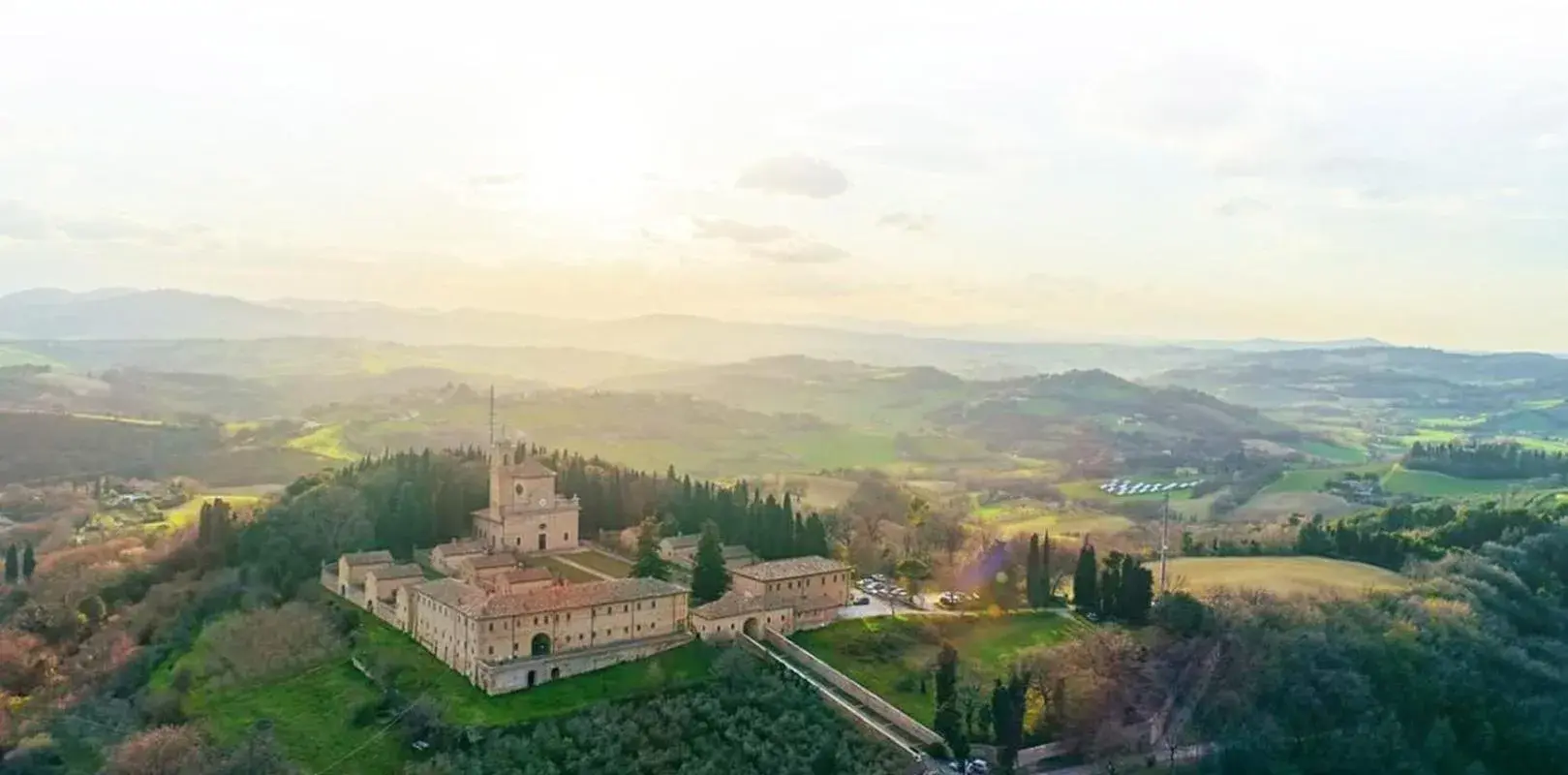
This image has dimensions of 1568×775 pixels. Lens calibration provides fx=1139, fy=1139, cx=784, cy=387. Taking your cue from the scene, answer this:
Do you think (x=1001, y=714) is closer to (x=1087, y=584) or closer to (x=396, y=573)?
(x=1087, y=584)

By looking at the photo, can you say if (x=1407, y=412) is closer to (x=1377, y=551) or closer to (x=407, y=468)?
(x=1377, y=551)

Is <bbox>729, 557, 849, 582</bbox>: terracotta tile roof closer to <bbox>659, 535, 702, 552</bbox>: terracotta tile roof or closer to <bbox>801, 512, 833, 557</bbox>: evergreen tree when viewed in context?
<bbox>801, 512, 833, 557</bbox>: evergreen tree

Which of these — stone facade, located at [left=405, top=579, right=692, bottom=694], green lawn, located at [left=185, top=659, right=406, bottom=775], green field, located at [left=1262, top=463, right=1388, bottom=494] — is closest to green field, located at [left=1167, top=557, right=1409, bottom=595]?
stone facade, located at [left=405, top=579, right=692, bottom=694]

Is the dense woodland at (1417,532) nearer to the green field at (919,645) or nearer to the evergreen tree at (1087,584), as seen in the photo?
the evergreen tree at (1087,584)

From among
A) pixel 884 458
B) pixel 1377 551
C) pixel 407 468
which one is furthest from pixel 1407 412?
pixel 407 468

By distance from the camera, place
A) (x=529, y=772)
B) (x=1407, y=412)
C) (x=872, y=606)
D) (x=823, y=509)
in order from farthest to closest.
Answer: (x=1407, y=412)
(x=823, y=509)
(x=872, y=606)
(x=529, y=772)

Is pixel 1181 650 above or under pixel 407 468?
under

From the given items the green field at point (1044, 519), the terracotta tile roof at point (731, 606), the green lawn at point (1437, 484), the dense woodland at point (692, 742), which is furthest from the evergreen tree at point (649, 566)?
the green lawn at point (1437, 484)
